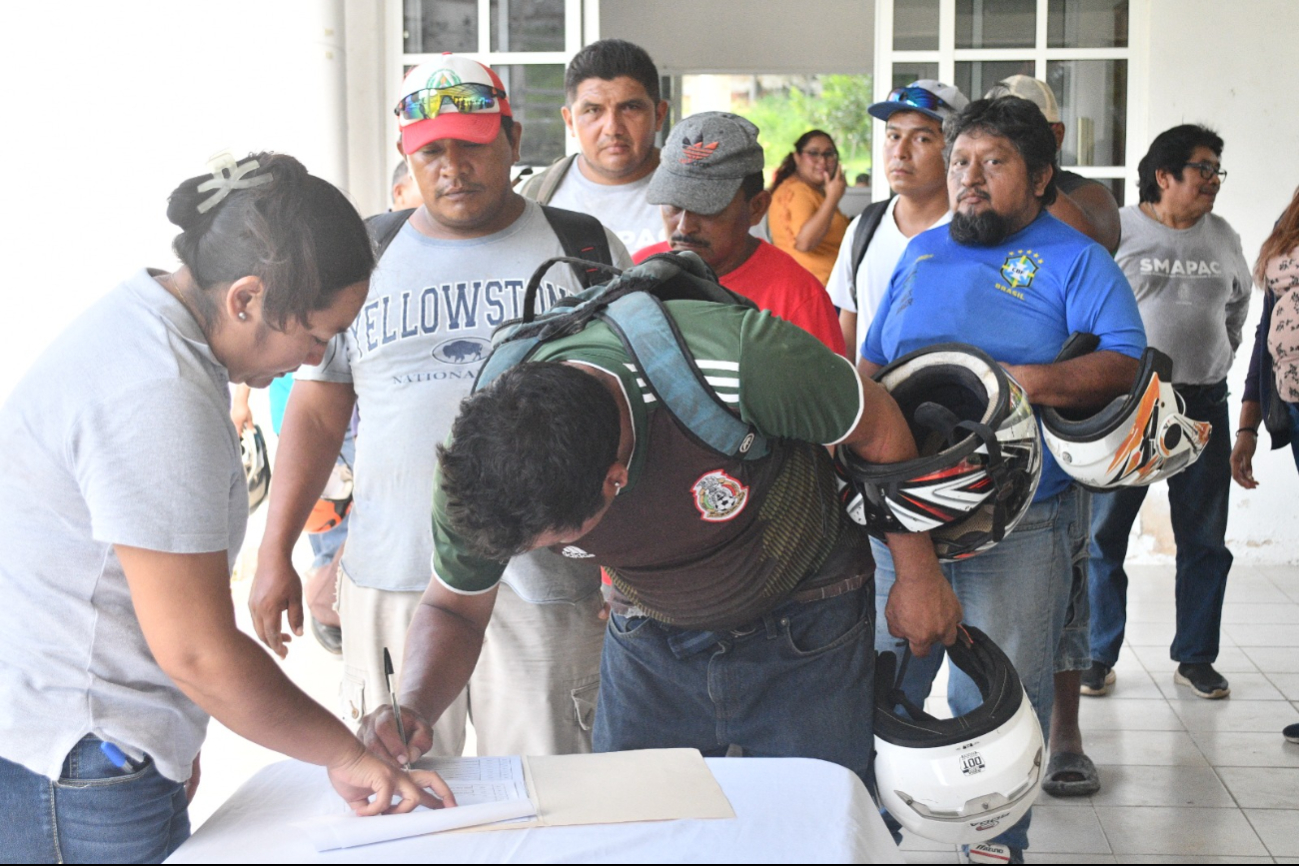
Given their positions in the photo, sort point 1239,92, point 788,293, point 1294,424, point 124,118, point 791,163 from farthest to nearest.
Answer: point 791,163 → point 1239,92 → point 124,118 → point 1294,424 → point 788,293

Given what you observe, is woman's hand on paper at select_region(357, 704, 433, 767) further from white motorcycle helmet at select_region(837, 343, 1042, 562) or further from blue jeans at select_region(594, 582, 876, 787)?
white motorcycle helmet at select_region(837, 343, 1042, 562)

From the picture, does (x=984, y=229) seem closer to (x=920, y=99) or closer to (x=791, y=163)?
(x=920, y=99)

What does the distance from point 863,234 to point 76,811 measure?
243 centimetres

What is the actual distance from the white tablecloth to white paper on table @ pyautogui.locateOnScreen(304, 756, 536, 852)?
1 centimetres

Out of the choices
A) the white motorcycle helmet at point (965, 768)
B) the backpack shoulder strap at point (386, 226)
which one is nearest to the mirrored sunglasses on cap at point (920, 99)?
the backpack shoulder strap at point (386, 226)

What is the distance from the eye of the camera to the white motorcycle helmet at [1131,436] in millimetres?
2145

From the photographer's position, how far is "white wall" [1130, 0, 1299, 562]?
4.98 m

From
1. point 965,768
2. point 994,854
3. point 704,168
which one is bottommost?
point 994,854

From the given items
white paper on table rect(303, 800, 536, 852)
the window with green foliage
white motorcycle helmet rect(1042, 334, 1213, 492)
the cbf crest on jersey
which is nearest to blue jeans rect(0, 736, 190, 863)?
white paper on table rect(303, 800, 536, 852)

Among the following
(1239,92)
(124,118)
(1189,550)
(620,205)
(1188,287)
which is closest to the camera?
(620,205)

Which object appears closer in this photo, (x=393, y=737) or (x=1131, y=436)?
(x=393, y=737)

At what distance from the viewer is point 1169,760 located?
335 centimetres

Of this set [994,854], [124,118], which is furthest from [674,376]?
[124,118]

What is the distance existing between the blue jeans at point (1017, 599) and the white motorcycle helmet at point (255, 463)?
1.79 meters
